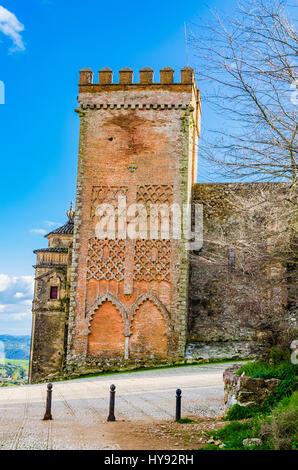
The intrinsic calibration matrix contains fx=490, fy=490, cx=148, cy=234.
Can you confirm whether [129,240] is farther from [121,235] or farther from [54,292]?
[54,292]

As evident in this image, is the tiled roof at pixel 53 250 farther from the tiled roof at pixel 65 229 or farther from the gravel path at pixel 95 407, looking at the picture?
the gravel path at pixel 95 407

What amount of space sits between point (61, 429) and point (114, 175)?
536 inches

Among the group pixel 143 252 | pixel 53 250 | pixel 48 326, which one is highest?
pixel 53 250

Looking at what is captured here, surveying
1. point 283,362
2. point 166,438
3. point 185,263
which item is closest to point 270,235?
point 283,362

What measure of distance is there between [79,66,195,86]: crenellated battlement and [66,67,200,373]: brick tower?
43 millimetres

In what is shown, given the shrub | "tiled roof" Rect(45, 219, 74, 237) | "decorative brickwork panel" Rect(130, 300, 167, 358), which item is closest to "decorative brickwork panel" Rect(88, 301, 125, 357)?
"decorative brickwork panel" Rect(130, 300, 167, 358)

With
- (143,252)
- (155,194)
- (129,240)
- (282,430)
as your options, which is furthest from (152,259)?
(282,430)

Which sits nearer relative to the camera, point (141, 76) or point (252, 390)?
point (252, 390)

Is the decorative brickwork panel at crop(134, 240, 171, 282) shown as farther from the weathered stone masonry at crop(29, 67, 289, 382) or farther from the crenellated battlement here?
the crenellated battlement

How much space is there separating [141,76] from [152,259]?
7.84 m

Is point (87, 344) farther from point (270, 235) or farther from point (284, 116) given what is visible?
point (284, 116)

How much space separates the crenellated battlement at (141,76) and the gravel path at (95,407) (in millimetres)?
11882

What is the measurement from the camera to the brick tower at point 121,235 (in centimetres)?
1939

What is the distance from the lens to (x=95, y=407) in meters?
10.5
